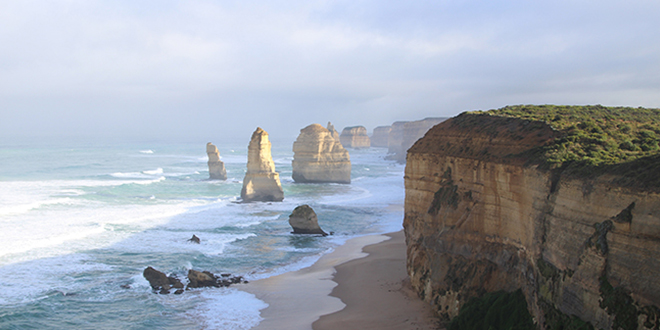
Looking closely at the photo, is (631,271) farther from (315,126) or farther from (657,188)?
(315,126)

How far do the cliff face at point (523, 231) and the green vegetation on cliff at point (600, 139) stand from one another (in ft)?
2.02

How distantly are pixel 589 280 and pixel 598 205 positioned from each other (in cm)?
157

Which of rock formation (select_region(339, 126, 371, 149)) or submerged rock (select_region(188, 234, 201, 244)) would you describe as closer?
submerged rock (select_region(188, 234, 201, 244))

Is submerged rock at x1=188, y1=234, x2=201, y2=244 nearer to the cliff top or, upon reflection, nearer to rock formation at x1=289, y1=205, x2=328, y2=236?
rock formation at x1=289, y1=205, x2=328, y2=236

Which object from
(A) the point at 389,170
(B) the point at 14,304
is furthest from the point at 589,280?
(A) the point at 389,170

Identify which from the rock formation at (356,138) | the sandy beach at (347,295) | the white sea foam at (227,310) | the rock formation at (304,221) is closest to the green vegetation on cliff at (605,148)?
the sandy beach at (347,295)

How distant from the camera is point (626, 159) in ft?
38.8

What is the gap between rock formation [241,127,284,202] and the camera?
47969 mm

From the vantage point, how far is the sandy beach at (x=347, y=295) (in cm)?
1730

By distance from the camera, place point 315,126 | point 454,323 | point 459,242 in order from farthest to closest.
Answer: point 315,126
point 459,242
point 454,323

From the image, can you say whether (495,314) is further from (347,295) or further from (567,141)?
(347,295)

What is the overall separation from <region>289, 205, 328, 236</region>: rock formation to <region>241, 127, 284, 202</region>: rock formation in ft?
48.1

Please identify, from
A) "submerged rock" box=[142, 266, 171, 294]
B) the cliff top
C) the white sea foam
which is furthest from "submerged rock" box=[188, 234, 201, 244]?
the cliff top

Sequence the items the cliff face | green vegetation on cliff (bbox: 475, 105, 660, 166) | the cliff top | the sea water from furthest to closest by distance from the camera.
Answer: the sea water → green vegetation on cliff (bbox: 475, 105, 660, 166) → the cliff top → the cliff face
